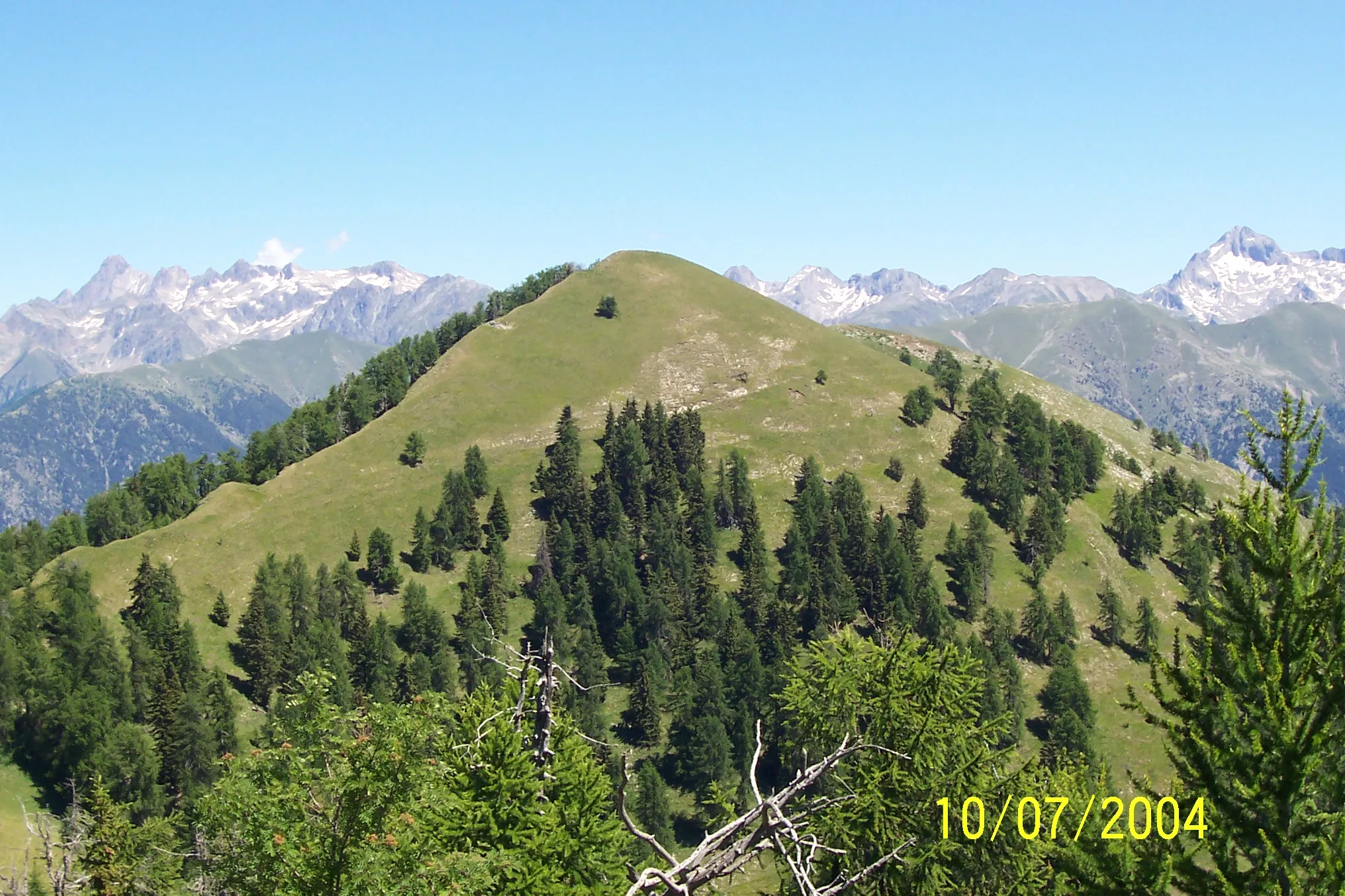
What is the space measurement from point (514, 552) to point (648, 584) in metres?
26.1

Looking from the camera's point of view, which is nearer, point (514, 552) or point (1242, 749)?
point (1242, 749)

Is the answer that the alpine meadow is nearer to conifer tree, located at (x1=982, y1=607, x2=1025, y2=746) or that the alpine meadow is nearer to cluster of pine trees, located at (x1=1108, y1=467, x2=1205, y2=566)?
conifer tree, located at (x1=982, y1=607, x2=1025, y2=746)

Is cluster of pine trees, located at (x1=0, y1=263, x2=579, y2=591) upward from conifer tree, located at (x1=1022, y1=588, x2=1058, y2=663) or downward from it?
upward

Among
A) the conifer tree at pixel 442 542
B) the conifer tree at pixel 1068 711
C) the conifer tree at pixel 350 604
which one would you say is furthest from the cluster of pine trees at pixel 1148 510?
the conifer tree at pixel 350 604

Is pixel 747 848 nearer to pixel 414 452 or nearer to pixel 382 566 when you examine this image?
pixel 382 566

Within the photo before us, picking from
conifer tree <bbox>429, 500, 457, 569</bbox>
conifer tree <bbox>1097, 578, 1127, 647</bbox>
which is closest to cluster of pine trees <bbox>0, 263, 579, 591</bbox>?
conifer tree <bbox>429, 500, 457, 569</bbox>

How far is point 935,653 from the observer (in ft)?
111

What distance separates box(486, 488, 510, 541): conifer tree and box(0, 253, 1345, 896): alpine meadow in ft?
1.94

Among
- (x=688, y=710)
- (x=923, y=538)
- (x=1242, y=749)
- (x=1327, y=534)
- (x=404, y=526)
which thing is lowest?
(x=688, y=710)

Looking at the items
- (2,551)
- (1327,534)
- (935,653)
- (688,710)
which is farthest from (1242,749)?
(2,551)

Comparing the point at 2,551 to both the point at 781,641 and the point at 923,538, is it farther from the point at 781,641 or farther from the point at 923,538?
the point at 923,538

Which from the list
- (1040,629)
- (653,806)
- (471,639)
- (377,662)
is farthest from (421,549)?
(1040,629)

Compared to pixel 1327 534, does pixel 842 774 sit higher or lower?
lower

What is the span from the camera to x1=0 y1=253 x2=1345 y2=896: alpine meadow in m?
18.2
